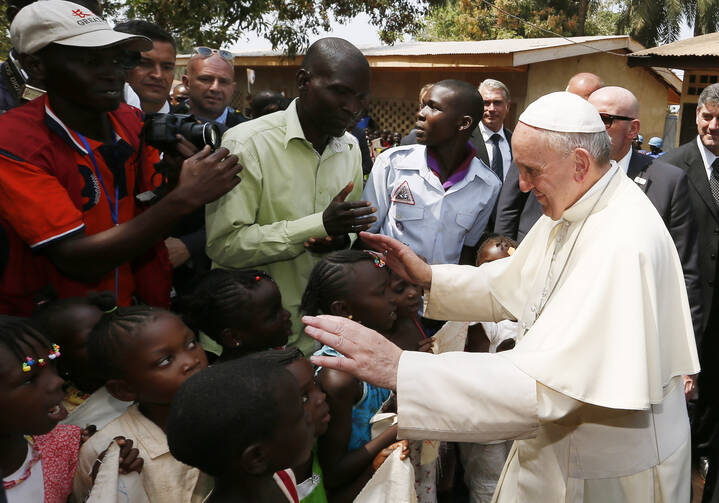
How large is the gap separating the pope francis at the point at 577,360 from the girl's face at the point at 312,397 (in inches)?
12.5

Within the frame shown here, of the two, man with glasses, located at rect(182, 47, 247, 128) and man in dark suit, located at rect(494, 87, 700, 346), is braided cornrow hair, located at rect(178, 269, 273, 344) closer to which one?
man in dark suit, located at rect(494, 87, 700, 346)

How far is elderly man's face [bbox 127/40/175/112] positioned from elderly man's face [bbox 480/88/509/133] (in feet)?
10.5

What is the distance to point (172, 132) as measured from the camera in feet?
9.19

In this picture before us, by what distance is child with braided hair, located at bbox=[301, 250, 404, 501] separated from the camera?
2.58 metres

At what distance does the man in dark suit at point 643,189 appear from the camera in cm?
427

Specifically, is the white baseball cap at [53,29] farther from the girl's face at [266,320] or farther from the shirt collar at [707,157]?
the shirt collar at [707,157]

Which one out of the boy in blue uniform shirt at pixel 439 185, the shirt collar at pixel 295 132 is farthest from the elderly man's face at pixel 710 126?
the shirt collar at pixel 295 132

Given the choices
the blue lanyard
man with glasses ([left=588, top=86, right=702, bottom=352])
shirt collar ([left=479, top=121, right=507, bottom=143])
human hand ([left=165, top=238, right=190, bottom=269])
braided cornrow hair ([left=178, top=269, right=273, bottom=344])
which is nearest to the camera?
the blue lanyard

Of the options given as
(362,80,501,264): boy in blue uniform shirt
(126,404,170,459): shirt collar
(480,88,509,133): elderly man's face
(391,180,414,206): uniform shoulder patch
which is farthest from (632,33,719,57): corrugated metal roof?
(126,404,170,459): shirt collar

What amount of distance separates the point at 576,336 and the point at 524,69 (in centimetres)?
1378

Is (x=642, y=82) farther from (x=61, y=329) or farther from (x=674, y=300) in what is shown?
(x=61, y=329)

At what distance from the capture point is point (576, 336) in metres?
2.20

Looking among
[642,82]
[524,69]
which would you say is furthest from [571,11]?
[524,69]

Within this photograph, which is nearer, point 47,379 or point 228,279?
point 47,379
